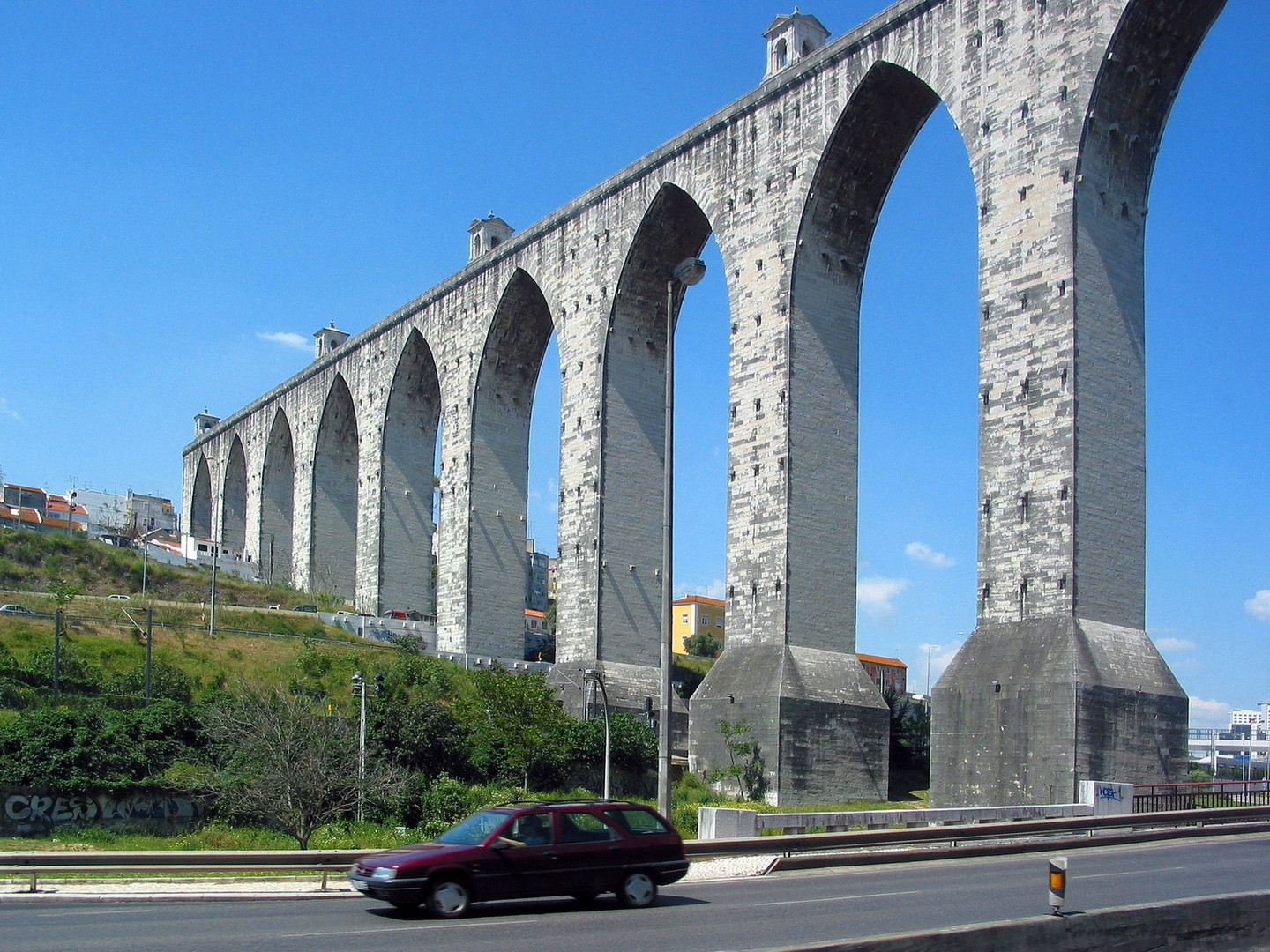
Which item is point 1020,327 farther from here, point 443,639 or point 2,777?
point 443,639

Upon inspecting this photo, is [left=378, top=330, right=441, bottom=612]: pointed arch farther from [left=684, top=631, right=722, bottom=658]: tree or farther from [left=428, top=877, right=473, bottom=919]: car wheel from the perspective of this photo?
[left=428, top=877, right=473, bottom=919]: car wheel

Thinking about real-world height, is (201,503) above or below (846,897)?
above

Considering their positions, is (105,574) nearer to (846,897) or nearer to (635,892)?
(635,892)

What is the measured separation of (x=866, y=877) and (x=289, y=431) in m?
67.2

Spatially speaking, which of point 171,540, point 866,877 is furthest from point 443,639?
point 171,540

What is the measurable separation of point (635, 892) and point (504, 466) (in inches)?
1683

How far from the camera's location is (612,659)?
45625 mm

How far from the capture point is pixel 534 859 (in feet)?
44.4

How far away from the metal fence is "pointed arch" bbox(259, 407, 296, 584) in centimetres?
6027

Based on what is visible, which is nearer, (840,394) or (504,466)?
(840,394)

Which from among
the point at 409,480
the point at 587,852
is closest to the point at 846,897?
the point at 587,852

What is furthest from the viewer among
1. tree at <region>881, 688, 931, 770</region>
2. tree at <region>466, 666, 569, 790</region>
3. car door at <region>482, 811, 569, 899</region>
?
tree at <region>881, 688, 931, 770</region>

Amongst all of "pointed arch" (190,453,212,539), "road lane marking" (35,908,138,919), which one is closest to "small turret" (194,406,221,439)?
"pointed arch" (190,453,212,539)

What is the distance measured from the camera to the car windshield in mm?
13508
